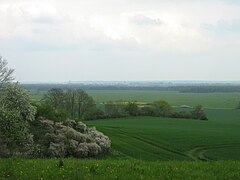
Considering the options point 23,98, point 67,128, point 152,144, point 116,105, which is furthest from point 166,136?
point 116,105

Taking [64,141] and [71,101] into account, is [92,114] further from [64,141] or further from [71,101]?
[64,141]

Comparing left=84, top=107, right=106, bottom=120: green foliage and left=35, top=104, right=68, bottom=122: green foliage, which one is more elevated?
left=35, top=104, right=68, bottom=122: green foliage

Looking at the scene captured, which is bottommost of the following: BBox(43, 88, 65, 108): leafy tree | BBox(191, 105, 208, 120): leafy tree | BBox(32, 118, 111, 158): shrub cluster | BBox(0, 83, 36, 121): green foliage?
BBox(191, 105, 208, 120): leafy tree

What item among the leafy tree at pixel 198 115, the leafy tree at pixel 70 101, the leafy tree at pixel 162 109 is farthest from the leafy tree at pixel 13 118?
the leafy tree at pixel 162 109

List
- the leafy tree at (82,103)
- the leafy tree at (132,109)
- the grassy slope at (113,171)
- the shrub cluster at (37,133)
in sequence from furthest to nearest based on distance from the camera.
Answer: the leafy tree at (132,109) → the leafy tree at (82,103) → the shrub cluster at (37,133) → the grassy slope at (113,171)

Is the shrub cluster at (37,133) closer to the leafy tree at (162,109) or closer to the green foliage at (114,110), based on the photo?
the green foliage at (114,110)

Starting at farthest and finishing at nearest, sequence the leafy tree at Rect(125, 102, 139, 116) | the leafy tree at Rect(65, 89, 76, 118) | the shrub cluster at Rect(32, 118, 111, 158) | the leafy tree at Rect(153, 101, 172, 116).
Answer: the leafy tree at Rect(153, 101, 172, 116) → the leafy tree at Rect(125, 102, 139, 116) → the leafy tree at Rect(65, 89, 76, 118) → the shrub cluster at Rect(32, 118, 111, 158)

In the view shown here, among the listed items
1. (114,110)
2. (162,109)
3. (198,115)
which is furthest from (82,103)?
(198,115)

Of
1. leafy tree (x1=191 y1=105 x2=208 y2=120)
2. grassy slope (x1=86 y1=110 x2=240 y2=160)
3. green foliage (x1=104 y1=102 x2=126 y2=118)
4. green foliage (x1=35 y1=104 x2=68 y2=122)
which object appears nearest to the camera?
green foliage (x1=35 y1=104 x2=68 y2=122)

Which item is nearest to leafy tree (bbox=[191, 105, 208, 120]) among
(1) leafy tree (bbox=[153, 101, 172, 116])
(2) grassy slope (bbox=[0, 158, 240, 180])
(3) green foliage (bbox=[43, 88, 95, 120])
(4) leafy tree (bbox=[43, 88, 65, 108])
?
(1) leafy tree (bbox=[153, 101, 172, 116])

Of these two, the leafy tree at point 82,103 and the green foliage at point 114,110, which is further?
the green foliage at point 114,110

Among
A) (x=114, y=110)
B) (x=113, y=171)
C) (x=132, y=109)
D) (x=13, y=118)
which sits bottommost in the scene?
(x=114, y=110)

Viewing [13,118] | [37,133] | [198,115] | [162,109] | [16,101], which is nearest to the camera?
[13,118]

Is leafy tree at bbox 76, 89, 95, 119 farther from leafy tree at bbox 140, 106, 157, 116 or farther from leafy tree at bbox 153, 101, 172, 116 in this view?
leafy tree at bbox 153, 101, 172, 116
